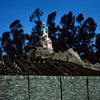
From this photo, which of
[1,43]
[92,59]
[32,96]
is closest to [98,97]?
[32,96]

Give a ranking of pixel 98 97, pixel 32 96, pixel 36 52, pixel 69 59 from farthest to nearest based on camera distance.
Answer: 1. pixel 36 52
2. pixel 69 59
3. pixel 98 97
4. pixel 32 96

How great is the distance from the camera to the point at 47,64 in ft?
58.7

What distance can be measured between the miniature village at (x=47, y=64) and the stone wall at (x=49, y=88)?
119 inches

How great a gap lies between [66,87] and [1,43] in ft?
129

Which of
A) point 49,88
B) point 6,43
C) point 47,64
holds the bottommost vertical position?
point 49,88

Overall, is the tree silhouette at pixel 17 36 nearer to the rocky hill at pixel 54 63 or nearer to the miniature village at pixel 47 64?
the miniature village at pixel 47 64

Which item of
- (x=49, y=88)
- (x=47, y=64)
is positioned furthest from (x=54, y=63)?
(x=49, y=88)

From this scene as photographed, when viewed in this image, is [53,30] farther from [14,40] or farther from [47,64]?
[47,64]

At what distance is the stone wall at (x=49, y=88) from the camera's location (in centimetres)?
769

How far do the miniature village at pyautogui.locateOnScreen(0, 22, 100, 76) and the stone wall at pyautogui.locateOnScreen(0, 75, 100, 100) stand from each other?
3.03 meters

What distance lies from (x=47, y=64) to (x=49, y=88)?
8672 mm

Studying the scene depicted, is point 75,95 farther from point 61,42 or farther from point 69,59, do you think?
point 61,42

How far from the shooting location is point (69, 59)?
82.0 feet

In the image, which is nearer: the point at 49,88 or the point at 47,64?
the point at 49,88
